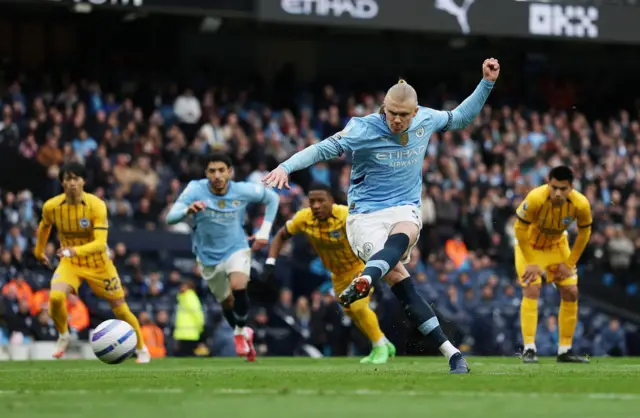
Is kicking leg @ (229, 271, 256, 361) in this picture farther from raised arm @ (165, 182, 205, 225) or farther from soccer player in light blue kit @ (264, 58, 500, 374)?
soccer player in light blue kit @ (264, 58, 500, 374)

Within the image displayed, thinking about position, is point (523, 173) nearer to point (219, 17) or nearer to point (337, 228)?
point (219, 17)

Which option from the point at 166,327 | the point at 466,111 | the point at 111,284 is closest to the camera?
the point at 466,111

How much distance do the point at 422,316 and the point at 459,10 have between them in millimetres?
20574

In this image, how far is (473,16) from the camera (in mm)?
30781

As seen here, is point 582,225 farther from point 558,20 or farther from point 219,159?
point 558,20

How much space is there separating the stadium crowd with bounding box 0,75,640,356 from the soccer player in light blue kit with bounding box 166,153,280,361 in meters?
4.97

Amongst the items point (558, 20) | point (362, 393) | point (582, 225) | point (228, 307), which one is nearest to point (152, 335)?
point (228, 307)

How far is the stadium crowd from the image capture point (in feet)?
70.9

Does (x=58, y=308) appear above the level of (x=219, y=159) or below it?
below

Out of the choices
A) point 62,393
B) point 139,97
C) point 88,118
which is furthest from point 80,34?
point 62,393

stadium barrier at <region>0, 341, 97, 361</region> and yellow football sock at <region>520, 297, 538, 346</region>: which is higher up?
yellow football sock at <region>520, 297, 538, 346</region>

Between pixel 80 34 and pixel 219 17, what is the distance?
378 cm

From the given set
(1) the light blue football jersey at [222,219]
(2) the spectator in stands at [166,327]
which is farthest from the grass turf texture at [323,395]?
(2) the spectator in stands at [166,327]

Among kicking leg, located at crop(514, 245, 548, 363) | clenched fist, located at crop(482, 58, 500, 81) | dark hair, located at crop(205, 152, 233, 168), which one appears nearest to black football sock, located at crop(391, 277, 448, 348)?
clenched fist, located at crop(482, 58, 500, 81)
